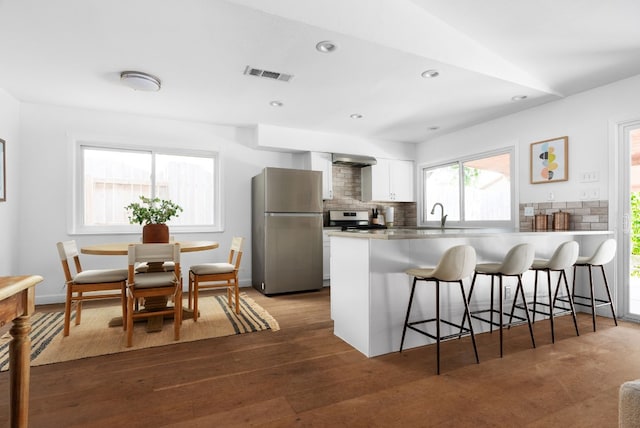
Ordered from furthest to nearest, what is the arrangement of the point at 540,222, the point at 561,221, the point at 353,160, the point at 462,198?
1. the point at 353,160
2. the point at 462,198
3. the point at 540,222
4. the point at 561,221

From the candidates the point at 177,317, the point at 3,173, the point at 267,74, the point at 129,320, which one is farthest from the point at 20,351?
the point at 3,173

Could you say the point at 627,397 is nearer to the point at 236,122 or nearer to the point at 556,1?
the point at 556,1

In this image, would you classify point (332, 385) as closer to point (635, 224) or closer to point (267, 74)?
point (267, 74)

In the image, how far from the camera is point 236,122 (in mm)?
4707

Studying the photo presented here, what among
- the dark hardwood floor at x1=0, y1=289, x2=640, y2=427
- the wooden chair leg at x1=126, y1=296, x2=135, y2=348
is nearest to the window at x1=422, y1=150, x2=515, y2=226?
the dark hardwood floor at x1=0, y1=289, x2=640, y2=427

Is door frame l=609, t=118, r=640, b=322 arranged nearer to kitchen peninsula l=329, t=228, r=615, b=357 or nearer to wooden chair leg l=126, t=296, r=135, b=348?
kitchen peninsula l=329, t=228, r=615, b=357

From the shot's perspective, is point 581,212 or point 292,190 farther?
point 292,190

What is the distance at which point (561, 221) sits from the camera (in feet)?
11.9

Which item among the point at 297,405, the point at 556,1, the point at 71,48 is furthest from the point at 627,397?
the point at 71,48

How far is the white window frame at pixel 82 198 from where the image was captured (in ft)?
13.6

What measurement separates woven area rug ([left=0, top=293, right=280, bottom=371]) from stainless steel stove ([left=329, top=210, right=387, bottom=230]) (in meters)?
2.12

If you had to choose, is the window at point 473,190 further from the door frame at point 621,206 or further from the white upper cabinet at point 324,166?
the white upper cabinet at point 324,166

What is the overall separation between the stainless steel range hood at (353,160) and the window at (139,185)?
6.19 ft

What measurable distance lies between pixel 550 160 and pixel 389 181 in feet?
7.93
